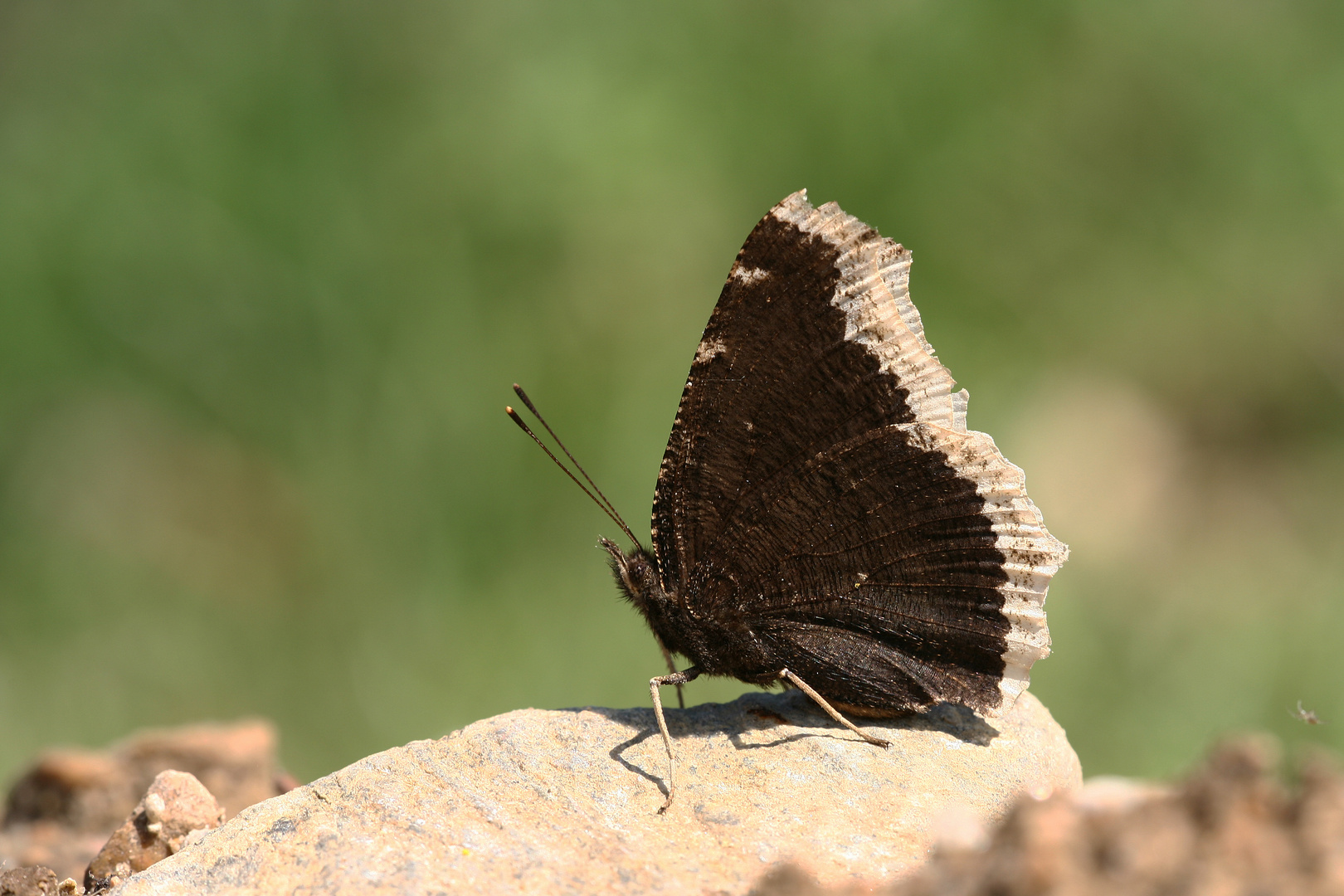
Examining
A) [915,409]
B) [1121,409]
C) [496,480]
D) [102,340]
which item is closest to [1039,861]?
[915,409]

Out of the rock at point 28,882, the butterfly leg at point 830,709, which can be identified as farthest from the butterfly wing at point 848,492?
the rock at point 28,882

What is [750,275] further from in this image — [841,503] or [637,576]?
[637,576]

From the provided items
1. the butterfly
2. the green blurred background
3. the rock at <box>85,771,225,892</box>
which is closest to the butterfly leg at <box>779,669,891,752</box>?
the butterfly

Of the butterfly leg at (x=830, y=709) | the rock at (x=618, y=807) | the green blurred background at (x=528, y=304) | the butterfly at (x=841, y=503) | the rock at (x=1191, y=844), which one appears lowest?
the rock at (x=1191, y=844)

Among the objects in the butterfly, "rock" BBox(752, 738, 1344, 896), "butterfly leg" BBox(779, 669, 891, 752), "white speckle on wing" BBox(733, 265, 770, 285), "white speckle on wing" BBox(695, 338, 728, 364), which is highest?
"white speckle on wing" BBox(733, 265, 770, 285)

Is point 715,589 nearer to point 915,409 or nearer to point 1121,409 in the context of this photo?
point 915,409

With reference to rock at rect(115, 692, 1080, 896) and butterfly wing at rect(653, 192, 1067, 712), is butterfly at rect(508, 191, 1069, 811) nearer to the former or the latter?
butterfly wing at rect(653, 192, 1067, 712)

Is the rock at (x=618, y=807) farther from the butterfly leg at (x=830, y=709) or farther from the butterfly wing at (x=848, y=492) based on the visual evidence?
the butterfly wing at (x=848, y=492)
